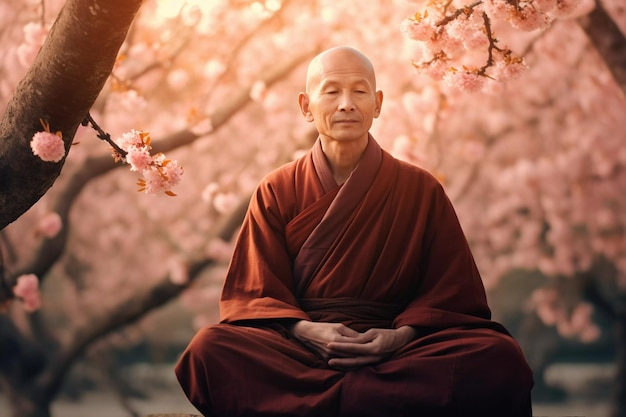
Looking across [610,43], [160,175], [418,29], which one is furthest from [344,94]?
[610,43]

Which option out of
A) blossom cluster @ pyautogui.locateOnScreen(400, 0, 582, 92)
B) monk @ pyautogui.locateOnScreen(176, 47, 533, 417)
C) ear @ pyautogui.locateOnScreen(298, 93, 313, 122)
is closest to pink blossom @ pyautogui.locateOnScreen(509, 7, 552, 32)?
blossom cluster @ pyautogui.locateOnScreen(400, 0, 582, 92)

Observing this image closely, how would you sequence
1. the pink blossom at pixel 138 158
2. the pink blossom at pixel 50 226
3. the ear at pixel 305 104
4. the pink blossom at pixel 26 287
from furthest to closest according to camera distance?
the pink blossom at pixel 50 226 < the pink blossom at pixel 26 287 < the ear at pixel 305 104 < the pink blossom at pixel 138 158

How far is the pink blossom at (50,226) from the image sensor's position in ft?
17.6

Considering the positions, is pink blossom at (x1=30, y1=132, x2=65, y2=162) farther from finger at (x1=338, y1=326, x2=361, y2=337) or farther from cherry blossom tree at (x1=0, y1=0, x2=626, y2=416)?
cherry blossom tree at (x1=0, y1=0, x2=626, y2=416)

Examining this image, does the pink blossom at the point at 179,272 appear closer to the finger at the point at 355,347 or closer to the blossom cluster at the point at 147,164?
the blossom cluster at the point at 147,164

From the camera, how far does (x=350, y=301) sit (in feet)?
10.3

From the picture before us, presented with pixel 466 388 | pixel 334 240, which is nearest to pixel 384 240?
pixel 334 240

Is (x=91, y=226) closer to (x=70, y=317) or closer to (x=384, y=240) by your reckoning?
(x=70, y=317)

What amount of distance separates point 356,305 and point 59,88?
1.25 m

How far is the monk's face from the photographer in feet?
10.8

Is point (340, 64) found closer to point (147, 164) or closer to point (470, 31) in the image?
point (470, 31)

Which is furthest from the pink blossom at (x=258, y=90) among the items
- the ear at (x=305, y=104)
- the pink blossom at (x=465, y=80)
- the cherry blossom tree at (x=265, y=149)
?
the ear at (x=305, y=104)

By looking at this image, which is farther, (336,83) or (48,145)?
(336,83)

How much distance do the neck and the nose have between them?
144mm
